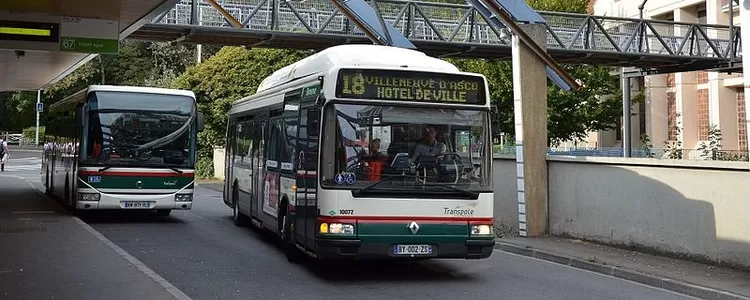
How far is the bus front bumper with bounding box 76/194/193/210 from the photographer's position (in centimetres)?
1567

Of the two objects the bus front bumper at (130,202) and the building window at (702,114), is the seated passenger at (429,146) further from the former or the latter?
the building window at (702,114)

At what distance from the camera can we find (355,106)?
949 cm

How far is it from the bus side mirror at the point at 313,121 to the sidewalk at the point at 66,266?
258 centimetres

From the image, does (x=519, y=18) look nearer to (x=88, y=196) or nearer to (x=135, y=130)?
(x=135, y=130)

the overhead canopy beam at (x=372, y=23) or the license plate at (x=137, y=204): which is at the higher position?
the overhead canopy beam at (x=372, y=23)

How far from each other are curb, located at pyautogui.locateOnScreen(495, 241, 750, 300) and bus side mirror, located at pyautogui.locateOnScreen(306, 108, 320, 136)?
4.86 metres

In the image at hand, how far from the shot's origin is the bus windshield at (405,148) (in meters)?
9.38

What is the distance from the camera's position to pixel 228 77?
34.3m

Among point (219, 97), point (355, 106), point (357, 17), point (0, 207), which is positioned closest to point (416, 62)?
point (355, 106)

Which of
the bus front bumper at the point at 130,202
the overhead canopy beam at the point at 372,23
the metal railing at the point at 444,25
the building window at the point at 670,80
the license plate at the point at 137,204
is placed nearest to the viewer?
the bus front bumper at the point at 130,202

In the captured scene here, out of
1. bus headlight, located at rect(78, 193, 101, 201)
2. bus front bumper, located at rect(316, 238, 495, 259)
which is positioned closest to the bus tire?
bus headlight, located at rect(78, 193, 101, 201)

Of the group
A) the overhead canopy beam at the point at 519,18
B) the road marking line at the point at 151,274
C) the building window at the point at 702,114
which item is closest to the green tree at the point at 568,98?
the building window at the point at 702,114

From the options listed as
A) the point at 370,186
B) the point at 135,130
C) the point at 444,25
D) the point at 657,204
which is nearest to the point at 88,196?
the point at 135,130

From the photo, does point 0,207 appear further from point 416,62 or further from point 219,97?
point 219,97
